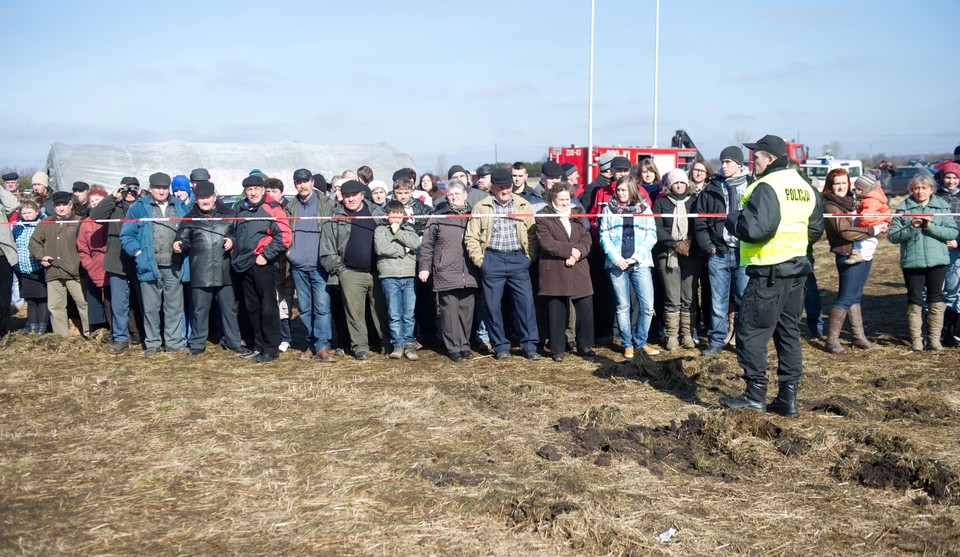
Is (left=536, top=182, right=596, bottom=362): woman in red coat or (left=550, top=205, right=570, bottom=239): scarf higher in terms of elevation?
(left=550, top=205, right=570, bottom=239): scarf

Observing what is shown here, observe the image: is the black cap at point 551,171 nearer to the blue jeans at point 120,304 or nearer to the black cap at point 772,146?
the black cap at point 772,146

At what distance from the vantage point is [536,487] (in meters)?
5.20

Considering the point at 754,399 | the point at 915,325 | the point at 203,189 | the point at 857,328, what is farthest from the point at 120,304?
the point at 915,325

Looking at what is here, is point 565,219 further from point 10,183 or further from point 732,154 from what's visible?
point 10,183

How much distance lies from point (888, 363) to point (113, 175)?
2044cm

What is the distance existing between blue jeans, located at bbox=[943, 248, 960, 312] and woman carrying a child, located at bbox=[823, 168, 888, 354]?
93 cm

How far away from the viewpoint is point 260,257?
877 cm

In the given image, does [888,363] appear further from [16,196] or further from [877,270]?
[16,196]

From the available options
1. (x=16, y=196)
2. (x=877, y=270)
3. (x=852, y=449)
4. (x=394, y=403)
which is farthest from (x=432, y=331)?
(x=877, y=270)

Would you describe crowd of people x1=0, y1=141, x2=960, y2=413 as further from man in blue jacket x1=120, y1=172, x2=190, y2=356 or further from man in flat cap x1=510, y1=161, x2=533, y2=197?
man in flat cap x1=510, y1=161, x2=533, y2=197

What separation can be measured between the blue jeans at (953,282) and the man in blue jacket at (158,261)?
8.56m

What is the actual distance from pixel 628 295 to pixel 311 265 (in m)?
3.47

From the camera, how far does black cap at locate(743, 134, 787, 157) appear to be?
652 centimetres

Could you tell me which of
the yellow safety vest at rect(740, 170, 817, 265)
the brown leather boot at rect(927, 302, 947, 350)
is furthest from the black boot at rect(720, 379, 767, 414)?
the brown leather boot at rect(927, 302, 947, 350)
